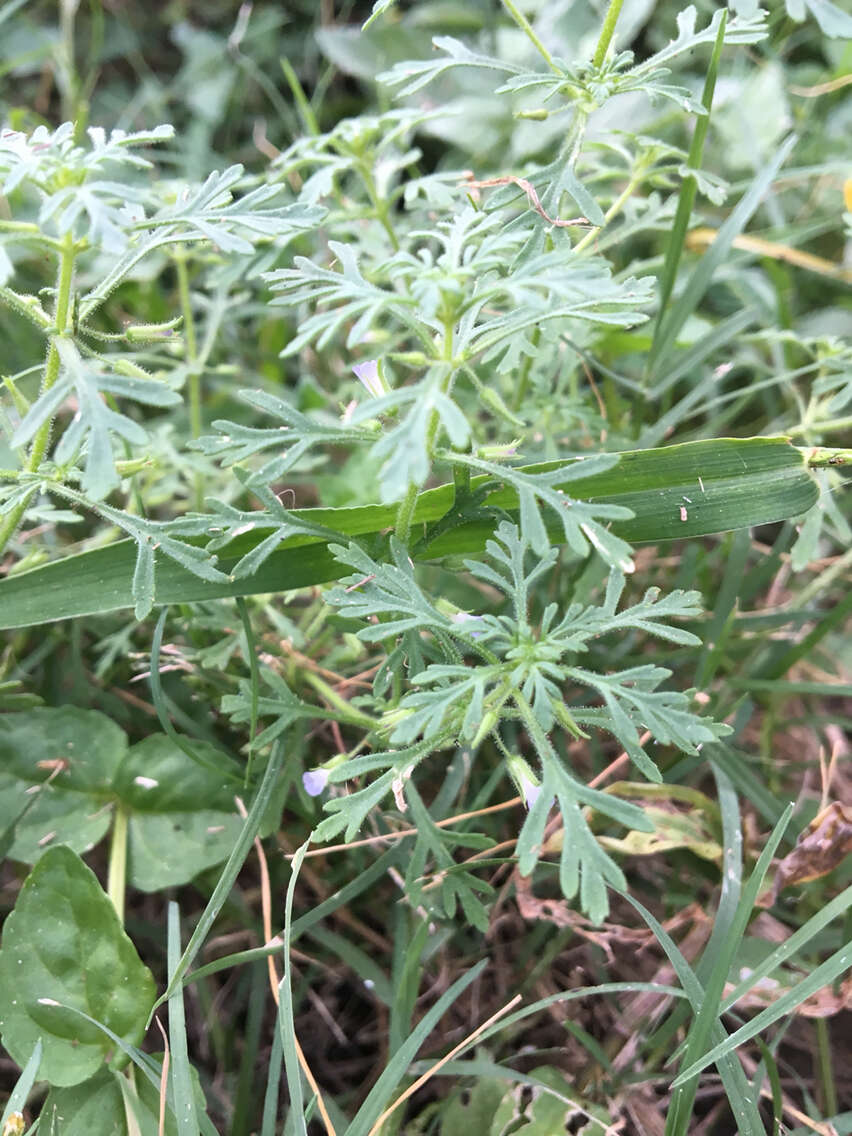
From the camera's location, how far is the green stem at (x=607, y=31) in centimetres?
137

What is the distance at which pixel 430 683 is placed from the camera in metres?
1.37

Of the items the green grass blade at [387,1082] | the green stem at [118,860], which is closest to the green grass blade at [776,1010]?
the green grass blade at [387,1082]

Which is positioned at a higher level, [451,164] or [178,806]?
[451,164]

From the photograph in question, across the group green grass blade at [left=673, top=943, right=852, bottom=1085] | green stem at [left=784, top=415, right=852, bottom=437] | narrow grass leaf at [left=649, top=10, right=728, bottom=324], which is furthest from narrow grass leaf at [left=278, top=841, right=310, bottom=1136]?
narrow grass leaf at [left=649, top=10, right=728, bottom=324]

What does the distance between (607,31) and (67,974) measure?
5.47 feet

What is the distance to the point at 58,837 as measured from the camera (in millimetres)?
1606

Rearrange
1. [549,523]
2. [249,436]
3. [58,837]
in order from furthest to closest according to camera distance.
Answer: [58,837] < [549,523] < [249,436]

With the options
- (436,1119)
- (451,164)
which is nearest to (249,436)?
(436,1119)

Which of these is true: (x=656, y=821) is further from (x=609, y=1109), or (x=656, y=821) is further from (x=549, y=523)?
(x=549, y=523)

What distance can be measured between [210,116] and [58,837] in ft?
7.71

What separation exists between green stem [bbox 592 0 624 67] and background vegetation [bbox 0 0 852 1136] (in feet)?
0.04

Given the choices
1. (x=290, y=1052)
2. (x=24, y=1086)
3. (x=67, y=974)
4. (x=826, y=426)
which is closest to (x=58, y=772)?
(x=67, y=974)

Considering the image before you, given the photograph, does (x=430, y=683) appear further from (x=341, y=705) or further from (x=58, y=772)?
(x=58, y=772)

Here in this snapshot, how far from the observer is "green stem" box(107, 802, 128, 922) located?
1.56 metres
